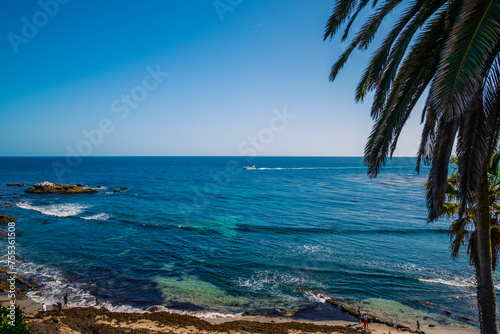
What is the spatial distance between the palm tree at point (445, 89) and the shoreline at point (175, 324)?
1182cm

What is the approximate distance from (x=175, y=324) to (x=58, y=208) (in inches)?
1826

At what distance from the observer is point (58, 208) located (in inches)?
2020

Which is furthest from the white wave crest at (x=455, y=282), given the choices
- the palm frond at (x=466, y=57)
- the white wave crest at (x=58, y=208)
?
the white wave crest at (x=58, y=208)

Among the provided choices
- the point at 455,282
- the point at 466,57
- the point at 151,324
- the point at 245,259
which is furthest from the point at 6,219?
the point at 455,282

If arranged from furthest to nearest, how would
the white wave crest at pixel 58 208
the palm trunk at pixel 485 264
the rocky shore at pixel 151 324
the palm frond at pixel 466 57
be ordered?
the white wave crest at pixel 58 208, the rocky shore at pixel 151 324, the palm trunk at pixel 485 264, the palm frond at pixel 466 57

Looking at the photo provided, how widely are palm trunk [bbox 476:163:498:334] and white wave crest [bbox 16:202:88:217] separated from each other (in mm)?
53321

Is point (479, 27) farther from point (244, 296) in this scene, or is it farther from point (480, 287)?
point (244, 296)

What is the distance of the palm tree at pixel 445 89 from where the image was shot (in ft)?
14.9

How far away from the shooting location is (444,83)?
455 centimetres

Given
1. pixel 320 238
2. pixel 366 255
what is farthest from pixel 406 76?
pixel 320 238

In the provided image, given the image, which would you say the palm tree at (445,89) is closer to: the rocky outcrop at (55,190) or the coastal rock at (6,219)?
the coastal rock at (6,219)

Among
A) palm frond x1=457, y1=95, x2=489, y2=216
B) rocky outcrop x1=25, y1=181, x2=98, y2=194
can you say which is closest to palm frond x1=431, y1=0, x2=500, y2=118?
palm frond x1=457, y1=95, x2=489, y2=216

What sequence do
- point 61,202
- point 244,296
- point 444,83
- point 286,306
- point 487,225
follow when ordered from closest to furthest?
point 444,83 → point 487,225 → point 286,306 → point 244,296 → point 61,202

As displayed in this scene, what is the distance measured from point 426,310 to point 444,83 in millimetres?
21996
